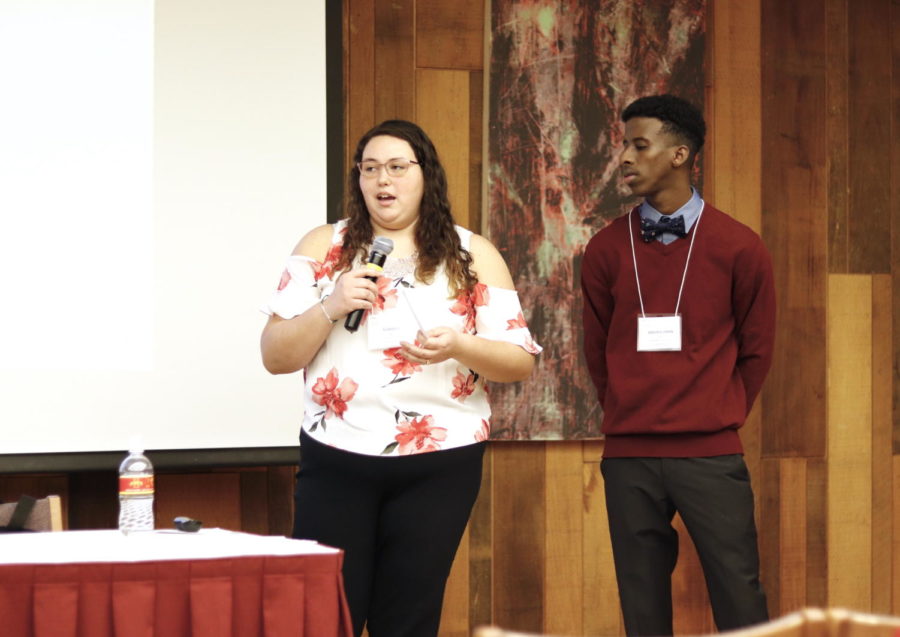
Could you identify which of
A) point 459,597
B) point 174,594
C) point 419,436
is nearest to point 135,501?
point 174,594

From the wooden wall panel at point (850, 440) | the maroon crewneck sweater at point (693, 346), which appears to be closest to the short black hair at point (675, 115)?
the maroon crewneck sweater at point (693, 346)

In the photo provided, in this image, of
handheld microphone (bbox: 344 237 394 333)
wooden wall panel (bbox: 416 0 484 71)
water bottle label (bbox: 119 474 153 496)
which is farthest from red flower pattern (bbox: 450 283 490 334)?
wooden wall panel (bbox: 416 0 484 71)

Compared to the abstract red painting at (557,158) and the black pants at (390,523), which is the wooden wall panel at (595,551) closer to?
the abstract red painting at (557,158)

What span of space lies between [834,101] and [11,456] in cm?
313

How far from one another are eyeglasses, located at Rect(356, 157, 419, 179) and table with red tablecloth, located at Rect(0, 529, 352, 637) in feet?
3.58

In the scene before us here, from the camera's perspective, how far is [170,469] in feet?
11.5

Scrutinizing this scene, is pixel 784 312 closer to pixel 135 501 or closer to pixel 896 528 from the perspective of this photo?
pixel 896 528

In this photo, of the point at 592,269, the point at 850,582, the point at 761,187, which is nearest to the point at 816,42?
the point at 761,187

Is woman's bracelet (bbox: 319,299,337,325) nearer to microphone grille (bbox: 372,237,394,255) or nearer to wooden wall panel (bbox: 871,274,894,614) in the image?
microphone grille (bbox: 372,237,394,255)

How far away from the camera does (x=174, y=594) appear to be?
1.83m

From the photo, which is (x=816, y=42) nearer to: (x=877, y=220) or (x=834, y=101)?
(x=834, y=101)

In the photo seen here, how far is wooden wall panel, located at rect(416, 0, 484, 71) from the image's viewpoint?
154 inches

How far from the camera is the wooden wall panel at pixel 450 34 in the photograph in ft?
12.8

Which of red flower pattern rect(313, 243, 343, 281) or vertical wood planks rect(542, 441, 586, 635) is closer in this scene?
red flower pattern rect(313, 243, 343, 281)
